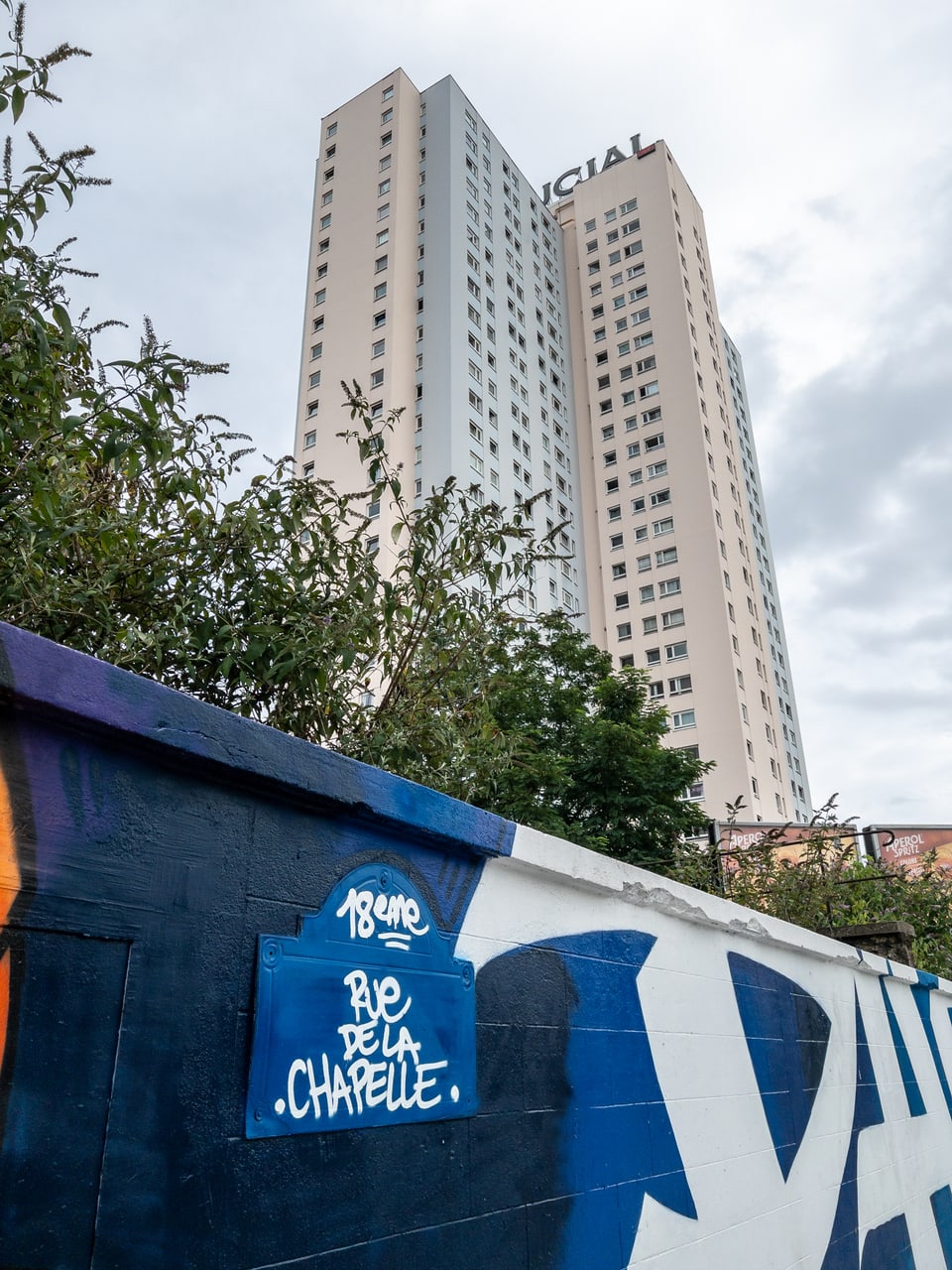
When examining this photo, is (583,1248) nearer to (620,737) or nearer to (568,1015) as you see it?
(568,1015)

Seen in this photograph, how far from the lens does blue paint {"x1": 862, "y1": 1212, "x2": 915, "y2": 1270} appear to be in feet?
15.7

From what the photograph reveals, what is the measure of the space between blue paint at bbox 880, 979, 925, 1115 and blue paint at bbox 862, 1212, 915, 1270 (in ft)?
2.76

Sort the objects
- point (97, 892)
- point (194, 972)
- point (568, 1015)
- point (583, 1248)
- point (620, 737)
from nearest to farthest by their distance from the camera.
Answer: point (97, 892)
point (194, 972)
point (583, 1248)
point (568, 1015)
point (620, 737)

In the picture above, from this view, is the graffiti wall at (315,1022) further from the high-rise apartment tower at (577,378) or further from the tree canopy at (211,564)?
the high-rise apartment tower at (577,378)

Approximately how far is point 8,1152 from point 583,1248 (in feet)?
6.05

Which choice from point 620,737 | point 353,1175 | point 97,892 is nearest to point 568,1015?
point 353,1175

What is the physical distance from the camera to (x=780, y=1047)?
Answer: 420cm

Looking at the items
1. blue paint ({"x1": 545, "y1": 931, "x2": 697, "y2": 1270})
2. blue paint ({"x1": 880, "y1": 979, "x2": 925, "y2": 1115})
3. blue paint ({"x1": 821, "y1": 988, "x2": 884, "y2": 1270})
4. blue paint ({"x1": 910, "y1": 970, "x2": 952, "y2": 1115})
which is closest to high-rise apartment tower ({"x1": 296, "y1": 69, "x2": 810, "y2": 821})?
blue paint ({"x1": 910, "y1": 970, "x2": 952, "y2": 1115})

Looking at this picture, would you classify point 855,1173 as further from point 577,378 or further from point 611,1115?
point 577,378

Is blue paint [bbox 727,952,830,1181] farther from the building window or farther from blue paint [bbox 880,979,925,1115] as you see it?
the building window

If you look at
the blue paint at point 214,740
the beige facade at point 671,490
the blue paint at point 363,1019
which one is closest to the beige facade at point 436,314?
the beige facade at point 671,490

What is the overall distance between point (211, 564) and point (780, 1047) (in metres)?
3.43

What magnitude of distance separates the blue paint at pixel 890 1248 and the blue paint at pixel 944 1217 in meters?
0.77

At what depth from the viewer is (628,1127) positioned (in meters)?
2.89
